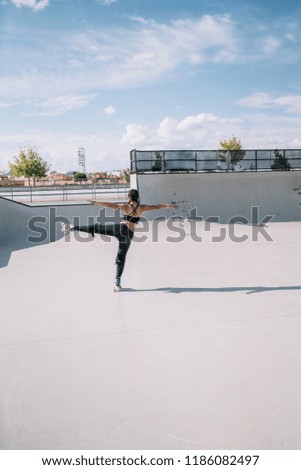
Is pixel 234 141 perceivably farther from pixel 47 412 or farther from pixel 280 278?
pixel 47 412

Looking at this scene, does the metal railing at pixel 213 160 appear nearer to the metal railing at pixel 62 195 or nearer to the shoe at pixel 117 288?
the metal railing at pixel 62 195

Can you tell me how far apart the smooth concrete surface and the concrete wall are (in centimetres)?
961

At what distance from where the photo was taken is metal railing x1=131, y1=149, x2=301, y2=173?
18266 millimetres

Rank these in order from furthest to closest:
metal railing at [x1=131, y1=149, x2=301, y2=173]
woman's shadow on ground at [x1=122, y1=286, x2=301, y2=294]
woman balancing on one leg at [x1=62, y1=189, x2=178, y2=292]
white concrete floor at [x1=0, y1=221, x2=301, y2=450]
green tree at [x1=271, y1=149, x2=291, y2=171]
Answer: green tree at [x1=271, y1=149, x2=291, y2=171], metal railing at [x1=131, y1=149, x2=301, y2=173], woman's shadow on ground at [x1=122, y1=286, x2=301, y2=294], woman balancing on one leg at [x1=62, y1=189, x2=178, y2=292], white concrete floor at [x1=0, y1=221, x2=301, y2=450]

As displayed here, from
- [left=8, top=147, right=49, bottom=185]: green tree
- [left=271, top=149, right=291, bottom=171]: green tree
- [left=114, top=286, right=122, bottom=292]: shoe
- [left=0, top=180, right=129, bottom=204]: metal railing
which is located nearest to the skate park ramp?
[left=114, top=286, right=122, bottom=292]: shoe

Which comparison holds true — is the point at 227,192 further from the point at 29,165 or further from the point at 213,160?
the point at 29,165

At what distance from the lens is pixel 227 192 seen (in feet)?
60.7

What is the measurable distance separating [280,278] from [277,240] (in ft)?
16.4

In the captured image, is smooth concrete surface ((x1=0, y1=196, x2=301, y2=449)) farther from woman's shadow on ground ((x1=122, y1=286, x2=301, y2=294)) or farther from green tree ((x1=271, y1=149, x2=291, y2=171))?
green tree ((x1=271, y1=149, x2=291, y2=171))

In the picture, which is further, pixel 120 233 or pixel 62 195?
pixel 62 195

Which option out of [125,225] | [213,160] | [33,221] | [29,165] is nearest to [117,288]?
[125,225]

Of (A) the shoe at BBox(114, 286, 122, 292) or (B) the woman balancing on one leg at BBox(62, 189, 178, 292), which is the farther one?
(A) the shoe at BBox(114, 286, 122, 292)

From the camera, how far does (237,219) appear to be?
1725 cm

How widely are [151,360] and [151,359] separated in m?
0.02
